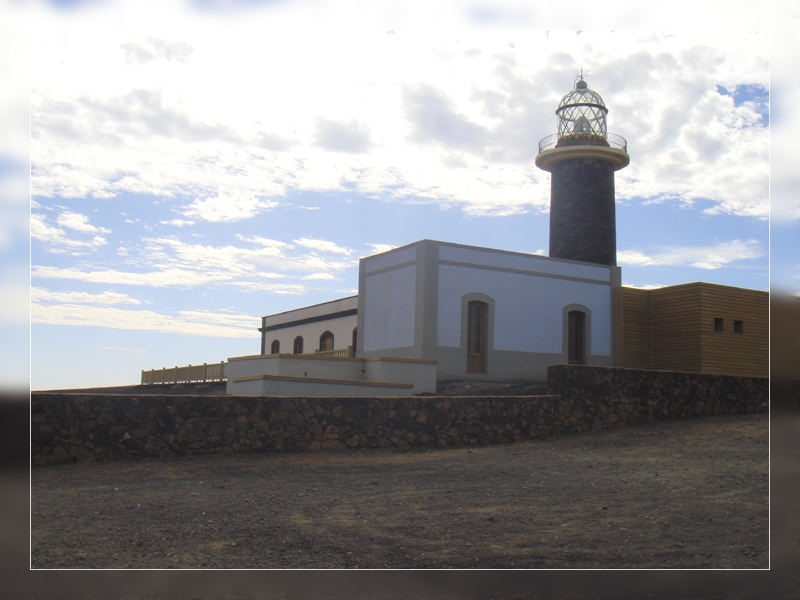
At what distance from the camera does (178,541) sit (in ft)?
17.6

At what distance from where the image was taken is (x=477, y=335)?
1833 centimetres

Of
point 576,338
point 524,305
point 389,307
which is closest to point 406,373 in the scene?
point 389,307

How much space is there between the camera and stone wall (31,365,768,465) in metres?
9.62

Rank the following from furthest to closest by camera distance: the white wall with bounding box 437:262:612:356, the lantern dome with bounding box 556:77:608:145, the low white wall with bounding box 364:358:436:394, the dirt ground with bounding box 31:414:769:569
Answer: the lantern dome with bounding box 556:77:608:145 → the white wall with bounding box 437:262:612:356 → the low white wall with bounding box 364:358:436:394 → the dirt ground with bounding box 31:414:769:569

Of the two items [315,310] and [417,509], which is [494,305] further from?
[417,509]

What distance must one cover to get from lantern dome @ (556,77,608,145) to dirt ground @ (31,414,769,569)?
13739 mm

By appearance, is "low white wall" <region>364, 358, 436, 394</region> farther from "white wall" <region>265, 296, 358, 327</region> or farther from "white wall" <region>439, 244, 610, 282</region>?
"white wall" <region>265, 296, 358, 327</region>

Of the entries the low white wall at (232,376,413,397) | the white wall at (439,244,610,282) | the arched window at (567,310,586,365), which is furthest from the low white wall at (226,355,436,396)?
the arched window at (567,310,586,365)

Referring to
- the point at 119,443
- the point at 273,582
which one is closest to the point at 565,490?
the point at 273,582

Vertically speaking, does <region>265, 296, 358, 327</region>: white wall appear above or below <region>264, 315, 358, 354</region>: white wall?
above

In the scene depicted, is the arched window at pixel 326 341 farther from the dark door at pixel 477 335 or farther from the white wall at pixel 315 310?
the dark door at pixel 477 335

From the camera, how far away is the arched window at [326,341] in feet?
83.9

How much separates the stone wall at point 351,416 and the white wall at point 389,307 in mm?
5589

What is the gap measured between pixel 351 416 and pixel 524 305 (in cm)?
915
